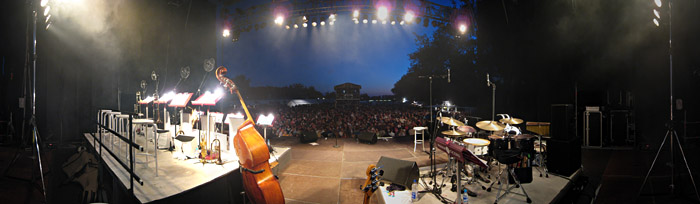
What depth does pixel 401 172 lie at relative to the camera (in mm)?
3930

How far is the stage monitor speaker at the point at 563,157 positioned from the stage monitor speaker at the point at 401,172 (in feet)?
9.19

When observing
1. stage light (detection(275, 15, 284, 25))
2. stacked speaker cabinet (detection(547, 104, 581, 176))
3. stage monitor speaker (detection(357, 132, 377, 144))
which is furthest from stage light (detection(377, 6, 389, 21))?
stacked speaker cabinet (detection(547, 104, 581, 176))

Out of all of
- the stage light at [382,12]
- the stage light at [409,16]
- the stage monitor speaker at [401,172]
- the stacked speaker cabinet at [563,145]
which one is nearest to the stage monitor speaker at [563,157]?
the stacked speaker cabinet at [563,145]

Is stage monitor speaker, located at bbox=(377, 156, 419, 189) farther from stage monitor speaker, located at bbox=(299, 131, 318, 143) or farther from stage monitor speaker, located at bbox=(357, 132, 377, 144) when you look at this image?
stage monitor speaker, located at bbox=(299, 131, 318, 143)

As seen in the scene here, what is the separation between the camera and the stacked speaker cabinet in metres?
4.59

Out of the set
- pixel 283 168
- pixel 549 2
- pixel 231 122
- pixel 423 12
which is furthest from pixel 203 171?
pixel 549 2

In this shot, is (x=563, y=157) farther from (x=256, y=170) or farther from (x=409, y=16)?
(x=409, y=16)

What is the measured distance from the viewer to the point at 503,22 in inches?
383

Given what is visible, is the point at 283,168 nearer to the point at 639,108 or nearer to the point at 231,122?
the point at 231,122

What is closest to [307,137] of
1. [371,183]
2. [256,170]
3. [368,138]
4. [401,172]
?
[368,138]

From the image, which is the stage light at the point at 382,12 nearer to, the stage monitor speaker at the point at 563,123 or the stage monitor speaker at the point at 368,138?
the stage monitor speaker at the point at 368,138

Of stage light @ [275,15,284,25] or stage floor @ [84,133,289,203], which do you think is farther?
stage light @ [275,15,284,25]

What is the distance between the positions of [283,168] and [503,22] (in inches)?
363

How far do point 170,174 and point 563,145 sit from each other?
6.20 m
